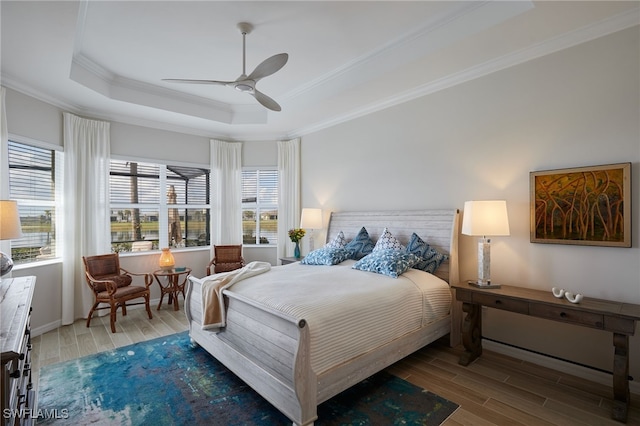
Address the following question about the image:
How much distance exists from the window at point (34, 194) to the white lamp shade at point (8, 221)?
1593 millimetres

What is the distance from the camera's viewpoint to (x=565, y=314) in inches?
96.9

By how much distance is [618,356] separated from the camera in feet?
7.40

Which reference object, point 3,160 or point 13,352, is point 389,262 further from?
point 3,160

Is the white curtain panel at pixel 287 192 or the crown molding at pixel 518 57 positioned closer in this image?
the crown molding at pixel 518 57

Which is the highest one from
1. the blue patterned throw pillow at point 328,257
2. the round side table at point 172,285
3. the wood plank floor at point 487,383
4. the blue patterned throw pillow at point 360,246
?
the blue patterned throw pillow at point 360,246

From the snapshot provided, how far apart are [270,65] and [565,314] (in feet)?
10.4

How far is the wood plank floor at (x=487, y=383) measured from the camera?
89.2 inches

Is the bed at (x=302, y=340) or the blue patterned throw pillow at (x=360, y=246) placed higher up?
the blue patterned throw pillow at (x=360, y=246)

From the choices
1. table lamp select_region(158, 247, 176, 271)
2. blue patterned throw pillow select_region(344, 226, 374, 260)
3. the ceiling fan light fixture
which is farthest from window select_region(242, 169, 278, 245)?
the ceiling fan light fixture

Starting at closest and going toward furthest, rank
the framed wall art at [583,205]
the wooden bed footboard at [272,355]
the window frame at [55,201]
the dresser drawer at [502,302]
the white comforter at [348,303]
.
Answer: the wooden bed footboard at [272,355] → the white comforter at [348,303] → the framed wall art at [583,205] → the dresser drawer at [502,302] → the window frame at [55,201]

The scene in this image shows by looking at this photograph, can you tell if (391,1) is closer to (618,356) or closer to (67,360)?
(618,356)

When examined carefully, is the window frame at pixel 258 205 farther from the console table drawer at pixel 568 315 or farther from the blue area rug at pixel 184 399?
the console table drawer at pixel 568 315

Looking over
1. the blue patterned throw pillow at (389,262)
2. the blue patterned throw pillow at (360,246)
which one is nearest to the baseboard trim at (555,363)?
the blue patterned throw pillow at (389,262)

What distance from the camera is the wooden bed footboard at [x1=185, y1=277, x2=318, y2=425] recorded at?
1996mm
